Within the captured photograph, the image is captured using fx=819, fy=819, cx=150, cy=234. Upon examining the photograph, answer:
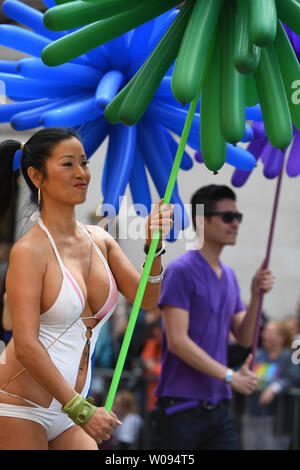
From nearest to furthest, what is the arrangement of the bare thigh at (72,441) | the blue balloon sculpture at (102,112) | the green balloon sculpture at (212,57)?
the green balloon sculpture at (212,57) → the bare thigh at (72,441) → the blue balloon sculpture at (102,112)

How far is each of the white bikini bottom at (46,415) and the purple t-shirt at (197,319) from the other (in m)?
1.40

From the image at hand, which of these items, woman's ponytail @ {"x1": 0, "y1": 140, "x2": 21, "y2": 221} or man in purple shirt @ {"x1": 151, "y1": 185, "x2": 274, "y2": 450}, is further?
man in purple shirt @ {"x1": 151, "y1": 185, "x2": 274, "y2": 450}

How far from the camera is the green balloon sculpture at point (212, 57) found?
7.14ft

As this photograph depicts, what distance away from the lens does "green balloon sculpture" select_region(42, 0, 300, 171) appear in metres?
2.18

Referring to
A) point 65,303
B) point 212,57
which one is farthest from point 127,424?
point 212,57

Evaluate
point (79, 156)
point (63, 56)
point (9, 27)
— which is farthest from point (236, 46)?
point (9, 27)

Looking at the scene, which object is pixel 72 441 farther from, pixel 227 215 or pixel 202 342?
pixel 227 215

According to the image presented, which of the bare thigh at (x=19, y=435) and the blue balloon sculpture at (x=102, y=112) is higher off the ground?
the blue balloon sculpture at (x=102, y=112)

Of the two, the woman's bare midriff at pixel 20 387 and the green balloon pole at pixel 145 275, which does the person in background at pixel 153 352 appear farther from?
the green balloon pole at pixel 145 275

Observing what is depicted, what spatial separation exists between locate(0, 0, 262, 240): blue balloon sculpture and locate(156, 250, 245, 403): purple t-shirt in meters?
0.80

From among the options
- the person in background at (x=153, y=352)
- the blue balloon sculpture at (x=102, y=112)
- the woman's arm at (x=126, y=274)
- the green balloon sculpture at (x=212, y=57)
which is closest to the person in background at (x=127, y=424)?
the person in background at (x=153, y=352)

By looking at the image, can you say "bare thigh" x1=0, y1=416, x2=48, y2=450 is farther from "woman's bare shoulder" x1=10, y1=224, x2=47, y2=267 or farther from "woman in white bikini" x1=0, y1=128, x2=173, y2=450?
"woman's bare shoulder" x1=10, y1=224, x2=47, y2=267

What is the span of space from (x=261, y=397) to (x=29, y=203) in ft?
12.9

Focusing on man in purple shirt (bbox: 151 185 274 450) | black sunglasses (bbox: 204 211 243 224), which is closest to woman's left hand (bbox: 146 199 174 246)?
man in purple shirt (bbox: 151 185 274 450)
